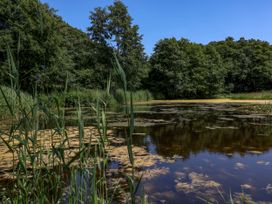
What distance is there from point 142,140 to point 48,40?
1344 centimetres

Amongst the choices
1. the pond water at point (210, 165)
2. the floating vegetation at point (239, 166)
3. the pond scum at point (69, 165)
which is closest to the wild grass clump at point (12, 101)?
the pond scum at point (69, 165)

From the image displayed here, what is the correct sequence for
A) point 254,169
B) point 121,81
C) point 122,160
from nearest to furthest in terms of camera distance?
point 121,81 → point 254,169 → point 122,160

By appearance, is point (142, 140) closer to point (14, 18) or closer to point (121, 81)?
point (121, 81)

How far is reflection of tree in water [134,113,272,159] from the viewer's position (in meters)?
5.62

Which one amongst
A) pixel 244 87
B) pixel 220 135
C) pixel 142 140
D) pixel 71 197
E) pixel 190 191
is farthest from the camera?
pixel 244 87

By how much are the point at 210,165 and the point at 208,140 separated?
2.25 meters

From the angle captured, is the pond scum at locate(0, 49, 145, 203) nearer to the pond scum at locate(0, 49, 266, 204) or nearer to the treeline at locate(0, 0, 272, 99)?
the pond scum at locate(0, 49, 266, 204)

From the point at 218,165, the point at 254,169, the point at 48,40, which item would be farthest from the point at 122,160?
the point at 48,40

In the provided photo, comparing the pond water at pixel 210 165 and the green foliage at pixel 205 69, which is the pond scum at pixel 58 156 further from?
the green foliage at pixel 205 69

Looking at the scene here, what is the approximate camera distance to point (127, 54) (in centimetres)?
2503

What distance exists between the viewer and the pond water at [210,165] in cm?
317

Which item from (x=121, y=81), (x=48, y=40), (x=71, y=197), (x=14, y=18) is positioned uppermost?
(x=14, y=18)

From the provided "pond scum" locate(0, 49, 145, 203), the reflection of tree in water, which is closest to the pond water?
the reflection of tree in water

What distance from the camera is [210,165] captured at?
4.41 m
